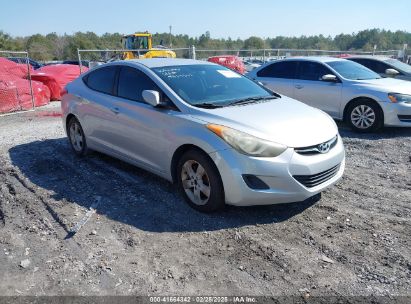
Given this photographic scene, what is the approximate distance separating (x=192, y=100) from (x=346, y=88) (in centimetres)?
480

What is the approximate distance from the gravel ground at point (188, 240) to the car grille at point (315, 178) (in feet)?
1.28

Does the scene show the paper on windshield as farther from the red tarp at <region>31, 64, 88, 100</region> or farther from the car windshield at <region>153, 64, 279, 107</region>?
the red tarp at <region>31, 64, 88, 100</region>

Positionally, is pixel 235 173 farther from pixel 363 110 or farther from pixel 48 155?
pixel 363 110

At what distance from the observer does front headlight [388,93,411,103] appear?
7.38 metres

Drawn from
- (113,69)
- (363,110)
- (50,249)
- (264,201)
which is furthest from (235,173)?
Answer: (363,110)

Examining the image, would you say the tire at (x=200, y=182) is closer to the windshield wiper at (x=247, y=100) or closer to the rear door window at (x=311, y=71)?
the windshield wiper at (x=247, y=100)

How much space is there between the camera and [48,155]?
639cm

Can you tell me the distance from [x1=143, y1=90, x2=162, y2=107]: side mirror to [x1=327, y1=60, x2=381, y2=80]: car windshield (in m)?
5.31

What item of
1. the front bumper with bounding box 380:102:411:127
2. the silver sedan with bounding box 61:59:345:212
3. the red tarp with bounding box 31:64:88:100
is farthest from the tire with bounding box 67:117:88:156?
the red tarp with bounding box 31:64:88:100

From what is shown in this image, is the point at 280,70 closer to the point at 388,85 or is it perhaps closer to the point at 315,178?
the point at 388,85

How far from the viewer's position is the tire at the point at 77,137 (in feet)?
19.7

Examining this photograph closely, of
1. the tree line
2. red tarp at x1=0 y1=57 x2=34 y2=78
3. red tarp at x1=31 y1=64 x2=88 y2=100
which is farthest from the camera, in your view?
the tree line

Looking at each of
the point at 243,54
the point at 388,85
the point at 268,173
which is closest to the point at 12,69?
the point at 388,85

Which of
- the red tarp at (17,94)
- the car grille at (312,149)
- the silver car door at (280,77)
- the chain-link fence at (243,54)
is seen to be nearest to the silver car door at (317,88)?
the silver car door at (280,77)
